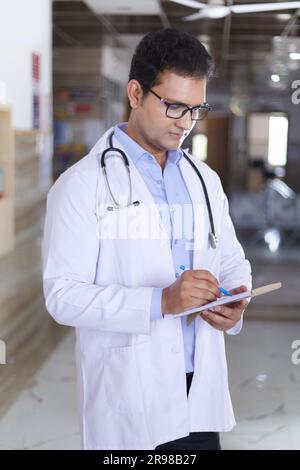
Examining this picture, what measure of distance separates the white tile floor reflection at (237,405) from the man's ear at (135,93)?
0.99 m

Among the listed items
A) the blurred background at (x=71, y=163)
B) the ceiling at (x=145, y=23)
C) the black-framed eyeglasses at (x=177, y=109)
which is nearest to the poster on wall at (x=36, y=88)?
the blurred background at (x=71, y=163)

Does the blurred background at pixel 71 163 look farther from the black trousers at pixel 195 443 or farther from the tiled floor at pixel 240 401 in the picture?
the black trousers at pixel 195 443

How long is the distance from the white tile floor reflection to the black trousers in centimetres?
46

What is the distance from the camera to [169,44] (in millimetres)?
1381

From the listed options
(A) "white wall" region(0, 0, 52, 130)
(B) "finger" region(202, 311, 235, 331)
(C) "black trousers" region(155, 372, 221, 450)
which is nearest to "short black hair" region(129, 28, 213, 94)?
(B) "finger" region(202, 311, 235, 331)

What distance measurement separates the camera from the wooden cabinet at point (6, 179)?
9.66ft

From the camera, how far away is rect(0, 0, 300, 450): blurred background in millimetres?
2639

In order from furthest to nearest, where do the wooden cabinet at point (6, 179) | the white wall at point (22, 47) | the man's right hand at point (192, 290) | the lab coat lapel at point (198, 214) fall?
the wooden cabinet at point (6, 179) < the white wall at point (22, 47) < the lab coat lapel at point (198, 214) < the man's right hand at point (192, 290)

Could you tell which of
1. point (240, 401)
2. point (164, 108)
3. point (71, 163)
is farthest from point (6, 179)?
point (164, 108)

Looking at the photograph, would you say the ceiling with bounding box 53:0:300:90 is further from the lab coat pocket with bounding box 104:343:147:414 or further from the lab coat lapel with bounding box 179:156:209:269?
the lab coat pocket with bounding box 104:343:147:414

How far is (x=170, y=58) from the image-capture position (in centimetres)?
137

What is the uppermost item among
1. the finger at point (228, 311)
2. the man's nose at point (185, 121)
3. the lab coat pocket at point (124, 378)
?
the man's nose at point (185, 121)
